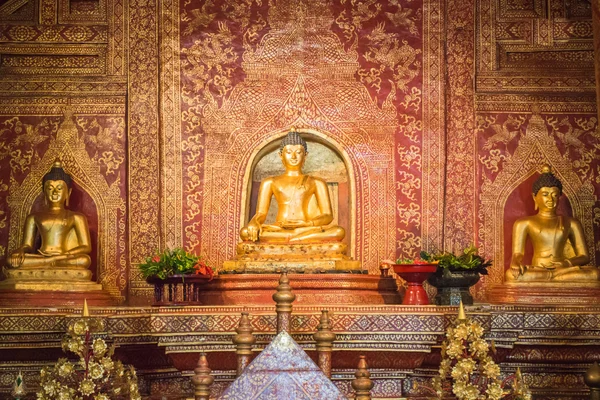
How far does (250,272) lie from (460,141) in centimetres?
258

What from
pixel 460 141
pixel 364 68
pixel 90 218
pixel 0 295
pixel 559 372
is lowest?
pixel 559 372

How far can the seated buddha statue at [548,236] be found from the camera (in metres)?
11.4

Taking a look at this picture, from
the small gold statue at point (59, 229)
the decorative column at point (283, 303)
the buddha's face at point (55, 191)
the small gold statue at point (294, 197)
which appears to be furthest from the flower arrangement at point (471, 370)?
the buddha's face at point (55, 191)

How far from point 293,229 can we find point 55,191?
225 centimetres

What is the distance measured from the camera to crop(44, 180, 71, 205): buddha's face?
11586 millimetres

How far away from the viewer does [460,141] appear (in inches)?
474

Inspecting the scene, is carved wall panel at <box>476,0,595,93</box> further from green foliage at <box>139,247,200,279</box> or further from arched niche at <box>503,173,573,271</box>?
green foliage at <box>139,247,200,279</box>

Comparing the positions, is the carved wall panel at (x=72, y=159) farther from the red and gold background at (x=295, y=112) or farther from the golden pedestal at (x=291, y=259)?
the golden pedestal at (x=291, y=259)

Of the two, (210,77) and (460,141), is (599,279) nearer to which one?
(460,141)

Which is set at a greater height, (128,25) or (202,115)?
(128,25)

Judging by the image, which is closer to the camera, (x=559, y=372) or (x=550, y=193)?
(x=559, y=372)

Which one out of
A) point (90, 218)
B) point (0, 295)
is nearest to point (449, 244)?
point (90, 218)

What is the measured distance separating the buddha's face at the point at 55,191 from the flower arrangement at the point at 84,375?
2691 mm

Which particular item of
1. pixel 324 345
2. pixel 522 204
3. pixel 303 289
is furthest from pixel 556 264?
pixel 324 345
